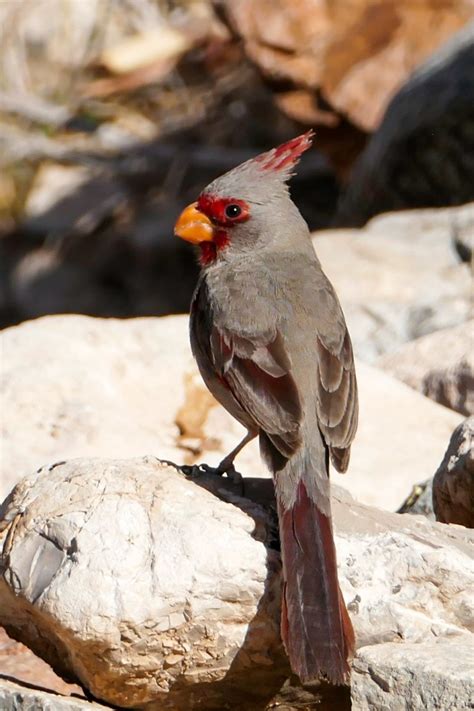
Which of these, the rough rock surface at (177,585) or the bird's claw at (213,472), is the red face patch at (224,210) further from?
the rough rock surface at (177,585)

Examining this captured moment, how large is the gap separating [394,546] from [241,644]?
47cm

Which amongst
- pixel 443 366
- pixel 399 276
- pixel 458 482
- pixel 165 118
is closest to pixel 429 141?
pixel 399 276

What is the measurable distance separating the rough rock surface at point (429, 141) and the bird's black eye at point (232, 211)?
394cm

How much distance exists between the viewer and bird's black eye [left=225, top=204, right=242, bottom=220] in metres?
4.84

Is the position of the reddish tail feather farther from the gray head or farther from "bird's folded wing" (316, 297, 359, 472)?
the gray head

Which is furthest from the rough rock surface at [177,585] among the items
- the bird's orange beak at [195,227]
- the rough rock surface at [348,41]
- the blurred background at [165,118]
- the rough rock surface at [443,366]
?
the rough rock surface at [348,41]

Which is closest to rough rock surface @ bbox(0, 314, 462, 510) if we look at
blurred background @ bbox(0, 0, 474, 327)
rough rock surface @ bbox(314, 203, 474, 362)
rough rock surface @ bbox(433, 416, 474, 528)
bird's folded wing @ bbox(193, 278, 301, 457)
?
rough rock surface @ bbox(433, 416, 474, 528)

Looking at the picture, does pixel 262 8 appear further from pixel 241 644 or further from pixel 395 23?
pixel 241 644

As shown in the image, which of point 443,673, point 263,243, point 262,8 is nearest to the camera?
point 443,673

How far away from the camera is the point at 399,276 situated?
7152mm

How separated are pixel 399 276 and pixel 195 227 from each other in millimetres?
2507

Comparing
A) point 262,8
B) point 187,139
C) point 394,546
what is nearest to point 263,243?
point 394,546

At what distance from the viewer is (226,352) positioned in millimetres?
4281

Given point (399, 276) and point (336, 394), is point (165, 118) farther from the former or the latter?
point (336, 394)
